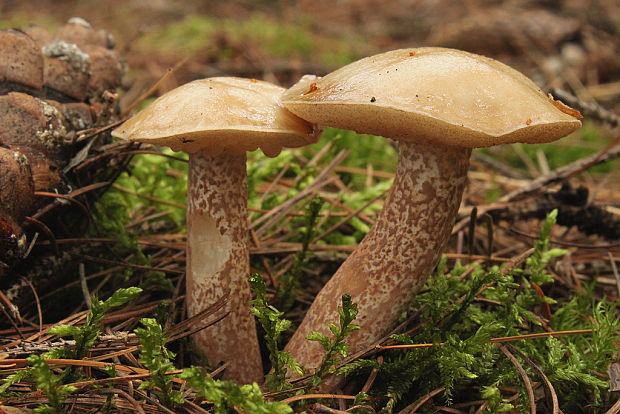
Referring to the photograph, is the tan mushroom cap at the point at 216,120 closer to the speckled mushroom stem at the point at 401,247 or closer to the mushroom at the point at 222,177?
the mushroom at the point at 222,177

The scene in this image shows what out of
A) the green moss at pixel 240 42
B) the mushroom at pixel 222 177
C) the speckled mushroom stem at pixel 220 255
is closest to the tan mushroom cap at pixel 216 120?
the mushroom at pixel 222 177

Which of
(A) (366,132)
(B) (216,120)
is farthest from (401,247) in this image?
(B) (216,120)

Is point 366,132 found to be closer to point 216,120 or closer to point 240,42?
point 216,120

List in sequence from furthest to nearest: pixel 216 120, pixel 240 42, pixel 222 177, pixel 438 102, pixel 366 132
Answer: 1. pixel 240 42
2. pixel 222 177
3. pixel 366 132
4. pixel 216 120
5. pixel 438 102

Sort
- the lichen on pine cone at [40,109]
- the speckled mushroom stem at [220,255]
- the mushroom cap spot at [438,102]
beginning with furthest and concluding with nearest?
1. the speckled mushroom stem at [220,255]
2. the lichen on pine cone at [40,109]
3. the mushroom cap spot at [438,102]

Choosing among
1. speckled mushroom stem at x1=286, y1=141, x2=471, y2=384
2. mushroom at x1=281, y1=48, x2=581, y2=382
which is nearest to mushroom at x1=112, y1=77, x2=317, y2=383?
mushroom at x1=281, y1=48, x2=581, y2=382

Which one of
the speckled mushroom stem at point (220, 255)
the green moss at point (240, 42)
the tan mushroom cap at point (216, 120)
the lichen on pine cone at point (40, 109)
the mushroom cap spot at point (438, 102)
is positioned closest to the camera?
the mushroom cap spot at point (438, 102)

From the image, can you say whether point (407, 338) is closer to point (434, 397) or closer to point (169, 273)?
point (434, 397)
